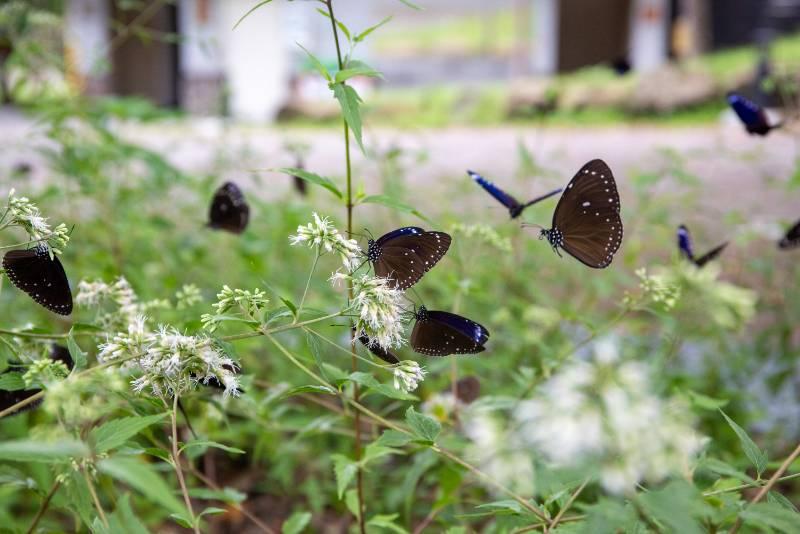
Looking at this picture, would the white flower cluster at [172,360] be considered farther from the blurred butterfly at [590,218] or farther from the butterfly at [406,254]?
the blurred butterfly at [590,218]

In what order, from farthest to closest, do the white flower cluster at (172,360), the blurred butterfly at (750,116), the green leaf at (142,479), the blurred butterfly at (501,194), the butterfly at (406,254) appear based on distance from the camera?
the blurred butterfly at (750,116)
the blurred butterfly at (501,194)
the butterfly at (406,254)
the white flower cluster at (172,360)
the green leaf at (142,479)

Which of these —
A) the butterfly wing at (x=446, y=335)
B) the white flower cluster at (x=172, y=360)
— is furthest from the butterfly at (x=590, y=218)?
the white flower cluster at (x=172, y=360)

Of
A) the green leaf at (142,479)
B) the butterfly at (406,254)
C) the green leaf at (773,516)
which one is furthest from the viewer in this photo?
the butterfly at (406,254)

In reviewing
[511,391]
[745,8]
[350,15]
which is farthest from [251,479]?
[350,15]

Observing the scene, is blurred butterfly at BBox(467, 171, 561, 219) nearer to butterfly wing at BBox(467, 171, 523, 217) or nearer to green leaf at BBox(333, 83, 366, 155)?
butterfly wing at BBox(467, 171, 523, 217)

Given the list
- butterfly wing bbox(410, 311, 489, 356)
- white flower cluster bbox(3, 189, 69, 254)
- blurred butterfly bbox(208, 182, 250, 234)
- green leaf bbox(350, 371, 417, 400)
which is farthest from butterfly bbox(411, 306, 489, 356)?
blurred butterfly bbox(208, 182, 250, 234)

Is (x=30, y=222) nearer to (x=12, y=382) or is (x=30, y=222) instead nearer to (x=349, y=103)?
(x=12, y=382)
